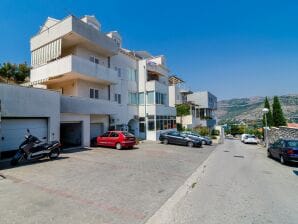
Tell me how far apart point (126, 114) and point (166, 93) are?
833 cm

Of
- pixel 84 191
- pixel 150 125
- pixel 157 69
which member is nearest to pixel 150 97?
pixel 150 125

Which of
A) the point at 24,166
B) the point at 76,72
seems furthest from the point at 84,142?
the point at 24,166

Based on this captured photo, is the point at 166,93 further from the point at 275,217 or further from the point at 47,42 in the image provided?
the point at 275,217

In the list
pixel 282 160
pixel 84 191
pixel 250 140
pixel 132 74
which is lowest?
pixel 250 140

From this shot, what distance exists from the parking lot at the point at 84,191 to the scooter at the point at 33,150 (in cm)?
46

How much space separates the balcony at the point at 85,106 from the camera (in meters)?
17.2

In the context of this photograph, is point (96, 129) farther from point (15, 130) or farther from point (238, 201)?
point (238, 201)

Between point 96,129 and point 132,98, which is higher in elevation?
point 132,98

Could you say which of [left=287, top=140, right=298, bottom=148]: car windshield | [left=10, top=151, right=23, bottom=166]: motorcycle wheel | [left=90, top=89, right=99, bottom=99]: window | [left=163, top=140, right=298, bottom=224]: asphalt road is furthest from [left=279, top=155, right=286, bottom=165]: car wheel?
[left=90, top=89, right=99, bottom=99]: window

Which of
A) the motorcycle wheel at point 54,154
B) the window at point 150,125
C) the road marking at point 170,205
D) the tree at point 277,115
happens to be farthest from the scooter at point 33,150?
the tree at point 277,115

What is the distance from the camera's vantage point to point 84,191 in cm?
732

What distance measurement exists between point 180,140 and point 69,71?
14.4 meters

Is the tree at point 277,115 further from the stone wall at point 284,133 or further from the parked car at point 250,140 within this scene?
the stone wall at point 284,133

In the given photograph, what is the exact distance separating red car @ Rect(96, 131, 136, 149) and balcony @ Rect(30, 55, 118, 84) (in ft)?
19.7
